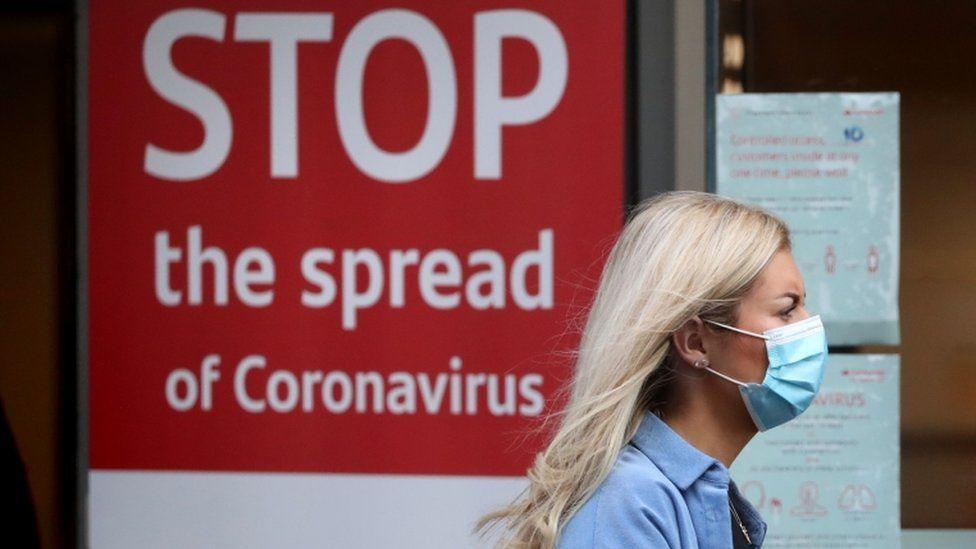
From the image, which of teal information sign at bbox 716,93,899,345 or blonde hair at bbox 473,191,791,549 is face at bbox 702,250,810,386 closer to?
blonde hair at bbox 473,191,791,549

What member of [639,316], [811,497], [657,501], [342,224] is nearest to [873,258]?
[811,497]

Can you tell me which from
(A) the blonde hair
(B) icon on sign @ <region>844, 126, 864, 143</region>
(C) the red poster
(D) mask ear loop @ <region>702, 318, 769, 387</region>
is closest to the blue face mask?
(D) mask ear loop @ <region>702, 318, 769, 387</region>

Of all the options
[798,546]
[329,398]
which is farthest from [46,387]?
[798,546]

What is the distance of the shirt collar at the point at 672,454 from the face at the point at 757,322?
0.15m

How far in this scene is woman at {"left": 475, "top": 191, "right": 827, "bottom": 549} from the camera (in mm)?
2107

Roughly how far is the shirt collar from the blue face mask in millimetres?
139

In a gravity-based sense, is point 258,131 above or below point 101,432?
above

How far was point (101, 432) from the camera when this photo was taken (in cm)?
429

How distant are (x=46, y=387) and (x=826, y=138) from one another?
108 inches

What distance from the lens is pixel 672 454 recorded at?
2.18 metres

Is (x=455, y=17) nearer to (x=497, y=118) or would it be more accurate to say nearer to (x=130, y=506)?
(x=497, y=118)

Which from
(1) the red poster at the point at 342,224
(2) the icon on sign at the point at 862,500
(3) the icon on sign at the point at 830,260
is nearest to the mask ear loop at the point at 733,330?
(1) the red poster at the point at 342,224

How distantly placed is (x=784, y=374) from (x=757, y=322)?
11 cm

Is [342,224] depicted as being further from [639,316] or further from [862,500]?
[639,316]
